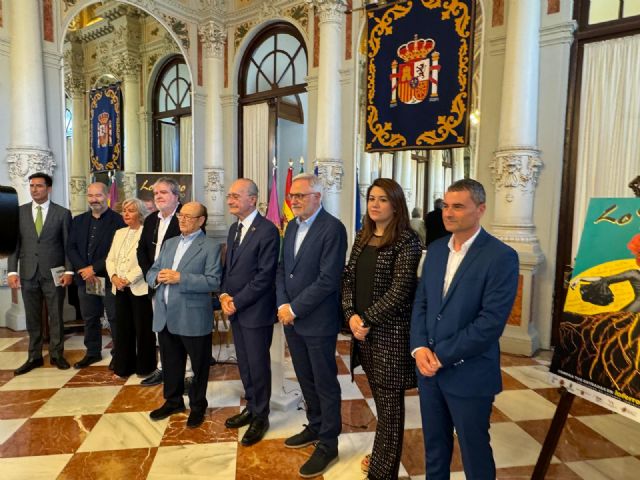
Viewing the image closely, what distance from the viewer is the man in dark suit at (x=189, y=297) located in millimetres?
2428

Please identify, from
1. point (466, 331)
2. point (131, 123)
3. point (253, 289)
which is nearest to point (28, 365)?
point (253, 289)

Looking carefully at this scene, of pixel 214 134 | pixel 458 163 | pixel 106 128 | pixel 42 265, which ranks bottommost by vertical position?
pixel 42 265

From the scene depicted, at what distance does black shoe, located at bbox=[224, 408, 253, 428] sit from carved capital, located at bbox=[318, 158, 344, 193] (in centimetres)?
316

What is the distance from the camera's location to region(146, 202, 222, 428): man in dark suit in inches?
95.6

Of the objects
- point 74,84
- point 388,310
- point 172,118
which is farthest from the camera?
point 74,84

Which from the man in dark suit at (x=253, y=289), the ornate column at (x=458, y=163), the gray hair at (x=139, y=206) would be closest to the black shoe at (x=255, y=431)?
the man in dark suit at (x=253, y=289)

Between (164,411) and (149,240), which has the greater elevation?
(149,240)

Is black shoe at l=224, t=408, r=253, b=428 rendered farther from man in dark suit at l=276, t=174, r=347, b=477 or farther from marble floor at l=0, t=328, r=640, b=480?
man in dark suit at l=276, t=174, r=347, b=477

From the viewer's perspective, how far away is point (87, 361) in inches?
139

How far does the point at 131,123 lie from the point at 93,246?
5.06 m

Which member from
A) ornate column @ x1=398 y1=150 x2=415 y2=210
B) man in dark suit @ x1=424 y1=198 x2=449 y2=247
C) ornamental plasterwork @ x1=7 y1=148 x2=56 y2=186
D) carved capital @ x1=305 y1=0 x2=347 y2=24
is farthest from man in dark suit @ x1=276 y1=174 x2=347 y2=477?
carved capital @ x1=305 y1=0 x2=347 y2=24

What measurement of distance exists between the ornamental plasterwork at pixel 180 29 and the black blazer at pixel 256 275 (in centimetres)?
502

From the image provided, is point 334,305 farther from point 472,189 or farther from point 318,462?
point 472,189

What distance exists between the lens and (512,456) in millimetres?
2297
